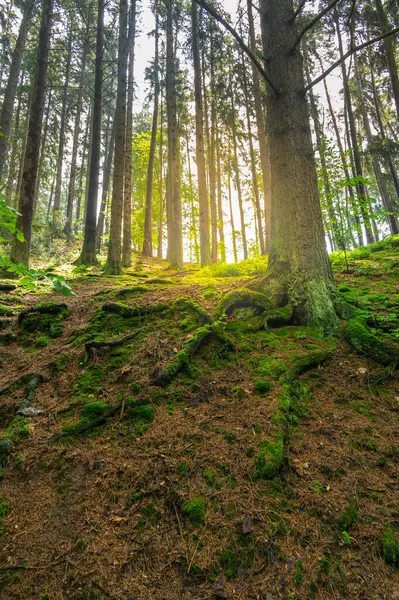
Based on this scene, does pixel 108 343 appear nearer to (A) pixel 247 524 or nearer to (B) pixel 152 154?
(A) pixel 247 524

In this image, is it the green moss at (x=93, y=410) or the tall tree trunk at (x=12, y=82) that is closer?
the green moss at (x=93, y=410)

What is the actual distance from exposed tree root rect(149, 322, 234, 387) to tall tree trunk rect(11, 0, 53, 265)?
6008 mm

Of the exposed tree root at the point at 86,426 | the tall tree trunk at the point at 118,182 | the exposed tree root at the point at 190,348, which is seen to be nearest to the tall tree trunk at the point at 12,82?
the tall tree trunk at the point at 118,182

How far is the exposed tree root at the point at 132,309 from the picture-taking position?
448 cm

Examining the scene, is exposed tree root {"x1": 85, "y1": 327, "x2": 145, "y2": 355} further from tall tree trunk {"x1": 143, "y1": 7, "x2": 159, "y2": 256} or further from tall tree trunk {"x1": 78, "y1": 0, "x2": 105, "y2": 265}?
tall tree trunk {"x1": 143, "y1": 7, "x2": 159, "y2": 256}

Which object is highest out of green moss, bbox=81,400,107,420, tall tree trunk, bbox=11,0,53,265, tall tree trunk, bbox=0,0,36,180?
tall tree trunk, bbox=0,0,36,180

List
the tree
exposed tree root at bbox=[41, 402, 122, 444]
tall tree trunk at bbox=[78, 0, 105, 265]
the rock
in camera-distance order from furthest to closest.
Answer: the tree → tall tree trunk at bbox=[78, 0, 105, 265] → exposed tree root at bbox=[41, 402, 122, 444] → the rock

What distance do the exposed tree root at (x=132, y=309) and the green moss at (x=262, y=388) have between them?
2220 millimetres

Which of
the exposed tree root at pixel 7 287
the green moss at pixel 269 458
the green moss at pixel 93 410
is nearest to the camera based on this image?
the green moss at pixel 269 458

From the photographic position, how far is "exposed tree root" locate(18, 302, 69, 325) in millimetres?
Answer: 4512

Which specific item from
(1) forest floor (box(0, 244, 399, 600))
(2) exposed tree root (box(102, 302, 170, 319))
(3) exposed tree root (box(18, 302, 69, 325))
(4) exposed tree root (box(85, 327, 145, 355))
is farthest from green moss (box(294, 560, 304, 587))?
(3) exposed tree root (box(18, 302, 69, 325))

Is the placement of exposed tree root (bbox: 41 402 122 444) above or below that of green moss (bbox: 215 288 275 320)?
below

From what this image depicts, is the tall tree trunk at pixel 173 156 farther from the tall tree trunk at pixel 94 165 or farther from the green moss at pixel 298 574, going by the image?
the green moss at pixel 298 574

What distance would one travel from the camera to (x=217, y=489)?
198cm
